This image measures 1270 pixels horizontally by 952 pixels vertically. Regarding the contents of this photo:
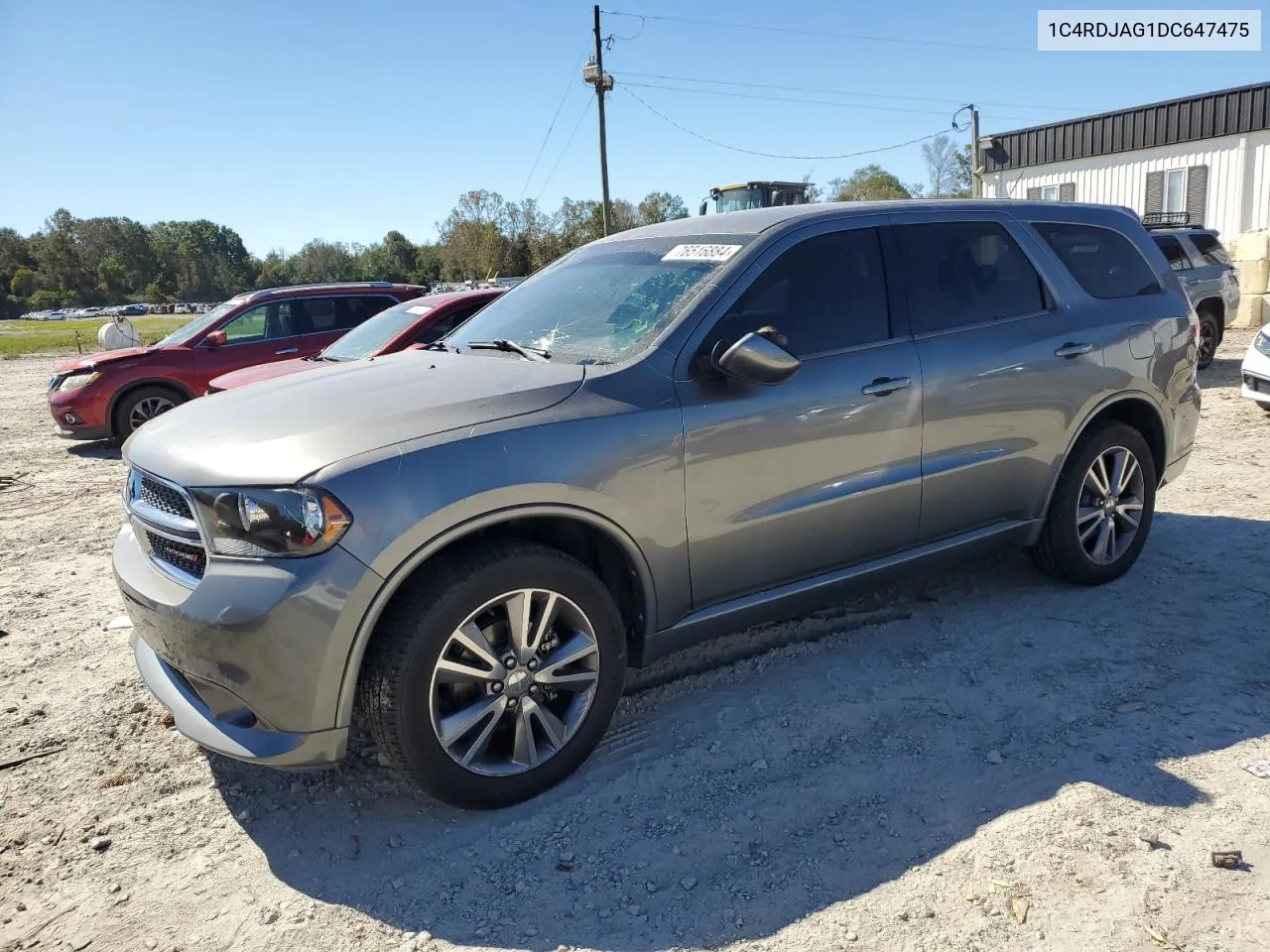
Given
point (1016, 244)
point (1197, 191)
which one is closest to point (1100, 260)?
point (1016, 244)

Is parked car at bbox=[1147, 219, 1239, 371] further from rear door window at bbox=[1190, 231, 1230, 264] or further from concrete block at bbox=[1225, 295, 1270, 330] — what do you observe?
concrete block at bbox=[1225, 295, 1270, 330]

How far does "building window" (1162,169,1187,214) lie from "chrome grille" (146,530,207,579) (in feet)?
86.3

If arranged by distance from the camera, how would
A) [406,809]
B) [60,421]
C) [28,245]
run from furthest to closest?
[28,245] < [60,421] < [406,809]

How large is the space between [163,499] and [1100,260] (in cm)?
441

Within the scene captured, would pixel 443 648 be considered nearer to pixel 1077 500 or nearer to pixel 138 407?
pixel 1077 500

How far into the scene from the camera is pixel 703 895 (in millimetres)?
2586

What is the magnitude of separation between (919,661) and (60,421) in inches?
382

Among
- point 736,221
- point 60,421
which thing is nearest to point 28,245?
point 60,421

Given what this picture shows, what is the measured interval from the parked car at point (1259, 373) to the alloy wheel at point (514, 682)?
8.03 m

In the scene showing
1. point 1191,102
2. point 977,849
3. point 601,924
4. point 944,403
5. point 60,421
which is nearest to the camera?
point 601,924

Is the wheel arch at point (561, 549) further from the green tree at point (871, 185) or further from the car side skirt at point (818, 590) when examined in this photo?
the green tree at point (871, 185)

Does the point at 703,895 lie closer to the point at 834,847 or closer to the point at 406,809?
the point at 834,847

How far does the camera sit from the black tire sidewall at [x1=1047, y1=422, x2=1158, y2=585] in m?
4.43

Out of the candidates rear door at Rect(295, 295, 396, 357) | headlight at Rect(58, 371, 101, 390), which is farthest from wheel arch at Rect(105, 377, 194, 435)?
rear door at Rect(295, 295, 396, 357)
